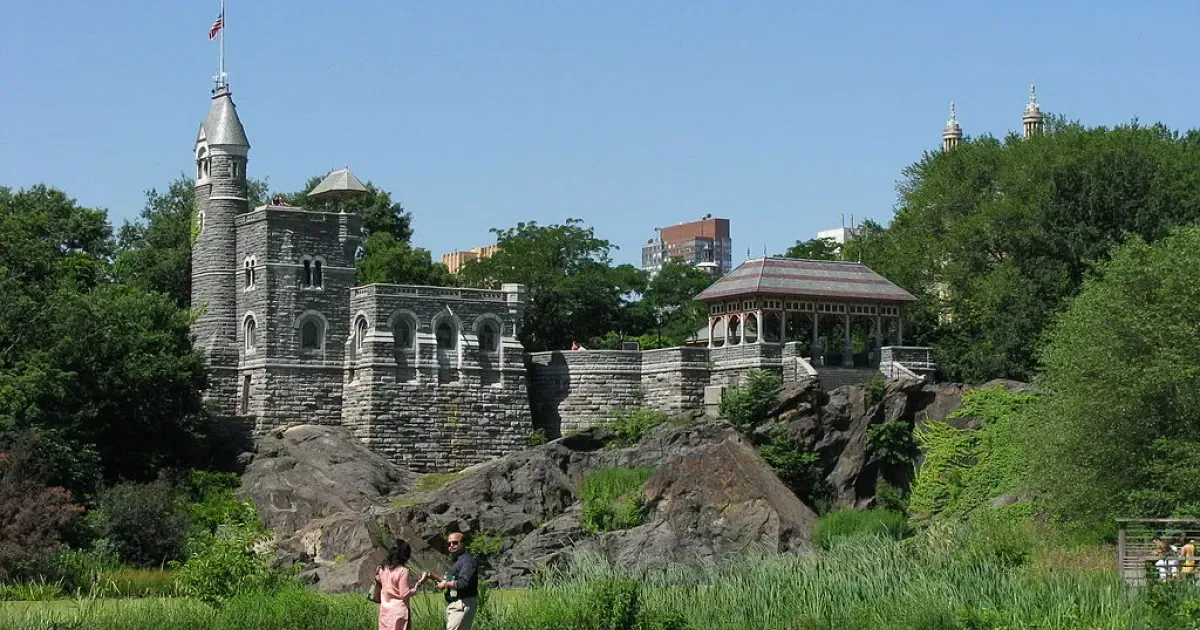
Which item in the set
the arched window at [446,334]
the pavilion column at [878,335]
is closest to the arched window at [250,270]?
the arched window at [446,334]

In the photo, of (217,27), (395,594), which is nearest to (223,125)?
(217,27)

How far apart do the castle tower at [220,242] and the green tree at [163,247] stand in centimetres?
894

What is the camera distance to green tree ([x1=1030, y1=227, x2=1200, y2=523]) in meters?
39.4

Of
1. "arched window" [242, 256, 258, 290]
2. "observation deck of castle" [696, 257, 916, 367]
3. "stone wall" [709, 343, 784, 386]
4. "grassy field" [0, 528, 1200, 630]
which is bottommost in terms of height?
"grassy field" [0, 528, 1200, 630]

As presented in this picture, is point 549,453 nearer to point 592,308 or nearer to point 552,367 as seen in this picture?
point 552,367

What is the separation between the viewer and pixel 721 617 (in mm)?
29938

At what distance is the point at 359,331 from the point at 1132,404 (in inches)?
907

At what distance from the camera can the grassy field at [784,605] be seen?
91.7 ft

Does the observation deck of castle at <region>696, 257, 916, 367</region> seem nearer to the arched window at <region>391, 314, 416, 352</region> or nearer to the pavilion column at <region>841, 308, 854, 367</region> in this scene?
the pavilion column at <region>841, 308, 854, 367</region>

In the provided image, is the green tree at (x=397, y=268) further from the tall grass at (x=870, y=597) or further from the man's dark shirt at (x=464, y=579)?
the man's dark shirt at (x=464, y=579)

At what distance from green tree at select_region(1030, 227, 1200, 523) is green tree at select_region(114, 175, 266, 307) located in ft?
110

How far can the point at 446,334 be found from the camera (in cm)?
5581

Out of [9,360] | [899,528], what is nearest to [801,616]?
[899,528]

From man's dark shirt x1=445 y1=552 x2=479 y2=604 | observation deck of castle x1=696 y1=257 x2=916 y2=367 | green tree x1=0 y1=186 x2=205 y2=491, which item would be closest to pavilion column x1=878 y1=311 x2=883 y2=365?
observation deck of castle x1=696 y1=257 x2=916 y2=367
